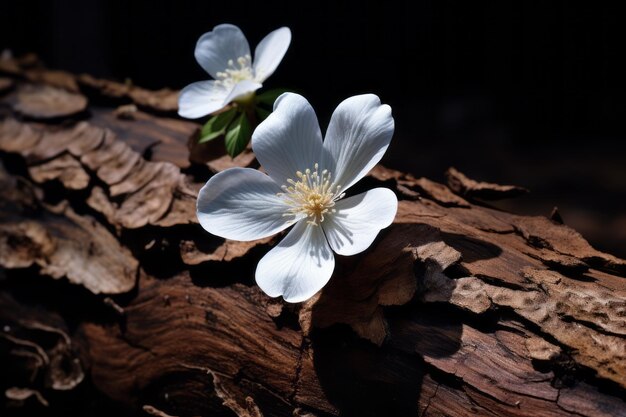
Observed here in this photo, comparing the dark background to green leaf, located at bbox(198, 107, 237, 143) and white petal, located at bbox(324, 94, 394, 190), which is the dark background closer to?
green leaf, located at bbox(198, 107, 237, 143)

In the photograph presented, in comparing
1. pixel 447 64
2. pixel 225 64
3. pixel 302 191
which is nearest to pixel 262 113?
pixel 225 64

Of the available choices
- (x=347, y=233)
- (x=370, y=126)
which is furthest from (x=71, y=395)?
(x=370, y=126)

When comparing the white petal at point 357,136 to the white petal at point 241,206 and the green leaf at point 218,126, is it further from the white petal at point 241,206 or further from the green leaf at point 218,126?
the green leaf at point 218,126

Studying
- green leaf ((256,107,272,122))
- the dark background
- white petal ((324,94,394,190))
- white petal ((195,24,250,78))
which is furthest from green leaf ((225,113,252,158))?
the dark background

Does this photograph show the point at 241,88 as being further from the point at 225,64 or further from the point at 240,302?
the point at 240,302

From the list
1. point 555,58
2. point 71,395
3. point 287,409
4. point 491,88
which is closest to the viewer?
point 287,409

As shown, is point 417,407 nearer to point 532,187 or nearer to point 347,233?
point 347,233

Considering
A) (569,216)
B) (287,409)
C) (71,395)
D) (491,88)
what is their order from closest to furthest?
(287,409)
(71,395)
(569,216)
(491,88)

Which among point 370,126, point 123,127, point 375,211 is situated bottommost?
point 123,127
